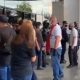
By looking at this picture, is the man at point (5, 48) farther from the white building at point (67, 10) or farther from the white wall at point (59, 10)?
the white wall at point (59, 10)

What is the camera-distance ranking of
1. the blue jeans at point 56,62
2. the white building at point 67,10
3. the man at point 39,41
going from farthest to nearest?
the white building at point 67,10
the man at point 39,41
the blue jeans at point 56,62

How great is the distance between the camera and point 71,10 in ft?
119

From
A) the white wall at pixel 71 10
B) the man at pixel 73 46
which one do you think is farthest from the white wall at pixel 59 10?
the man at pixel 73 46

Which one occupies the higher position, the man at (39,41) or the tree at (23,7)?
the tree at (23,7)

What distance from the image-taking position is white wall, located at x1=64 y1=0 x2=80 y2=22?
35.3 metres

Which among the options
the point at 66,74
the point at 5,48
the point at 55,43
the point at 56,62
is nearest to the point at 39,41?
the point at 66,74

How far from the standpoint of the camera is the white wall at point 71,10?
3534cm

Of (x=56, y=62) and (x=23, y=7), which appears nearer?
(x=56, y=62)

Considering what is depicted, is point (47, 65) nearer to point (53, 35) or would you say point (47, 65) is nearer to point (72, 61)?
point (72, 61)

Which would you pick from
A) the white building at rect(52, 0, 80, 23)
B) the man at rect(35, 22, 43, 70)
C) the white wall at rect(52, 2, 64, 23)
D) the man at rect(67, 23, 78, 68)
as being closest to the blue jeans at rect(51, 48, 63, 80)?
the man at rect(35, 22, 43, 70)

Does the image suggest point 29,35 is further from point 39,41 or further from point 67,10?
point 67,10

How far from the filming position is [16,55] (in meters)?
6.89

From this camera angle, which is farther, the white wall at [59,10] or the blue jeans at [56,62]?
the white wall at [59,10]

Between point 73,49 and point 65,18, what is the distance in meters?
20.2
